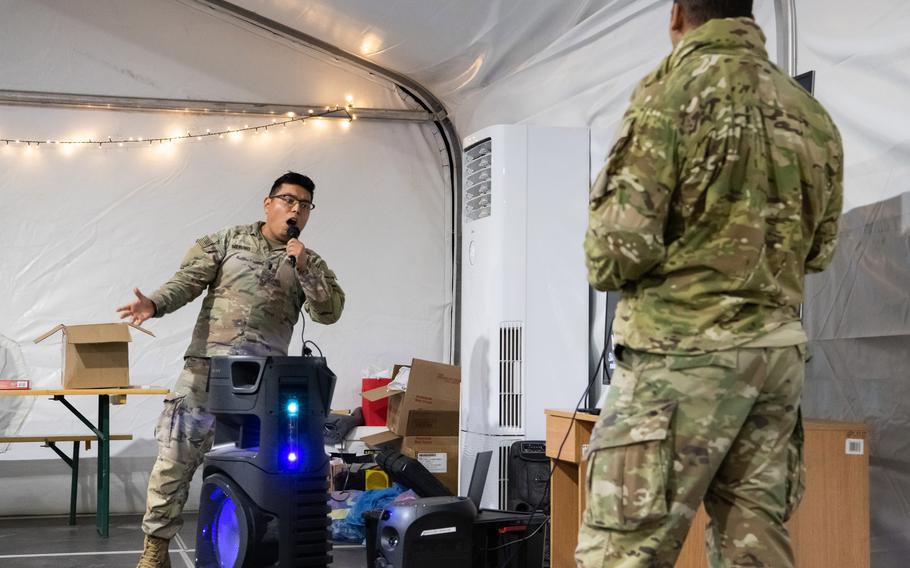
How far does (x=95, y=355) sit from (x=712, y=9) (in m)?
4.49

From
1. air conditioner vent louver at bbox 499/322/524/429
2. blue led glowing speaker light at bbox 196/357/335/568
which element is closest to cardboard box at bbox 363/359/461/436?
air conditioner vent louver at bbox 499/322/524/429

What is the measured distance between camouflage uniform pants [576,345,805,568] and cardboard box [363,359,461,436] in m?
3.94

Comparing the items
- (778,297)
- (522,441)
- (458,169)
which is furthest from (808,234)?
(458,169)

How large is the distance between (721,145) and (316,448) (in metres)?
1.89

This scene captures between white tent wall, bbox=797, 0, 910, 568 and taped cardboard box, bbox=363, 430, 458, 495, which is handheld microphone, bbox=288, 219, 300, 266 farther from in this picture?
taped cardboard box, bbox=363, 430, 458, 495

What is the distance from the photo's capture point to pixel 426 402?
5.82 m

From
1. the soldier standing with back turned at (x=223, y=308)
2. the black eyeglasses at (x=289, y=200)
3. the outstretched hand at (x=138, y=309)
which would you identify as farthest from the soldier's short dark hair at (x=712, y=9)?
the outstretched hand at (x=138, y=309)

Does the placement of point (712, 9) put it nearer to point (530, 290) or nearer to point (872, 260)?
point (872, 260)

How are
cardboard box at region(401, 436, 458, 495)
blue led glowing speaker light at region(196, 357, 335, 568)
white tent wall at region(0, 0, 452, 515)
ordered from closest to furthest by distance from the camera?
blue led glowing speaker light at region(196, 357, 335, 568), cardboard box at region(401, 436, 458, 495), white tent wall at region(0, 0, 452, 515)

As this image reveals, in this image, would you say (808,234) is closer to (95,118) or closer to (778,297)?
(778,297)

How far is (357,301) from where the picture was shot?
22.4ft

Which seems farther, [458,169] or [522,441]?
[458,169]

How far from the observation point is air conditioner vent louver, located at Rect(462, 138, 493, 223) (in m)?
4.88

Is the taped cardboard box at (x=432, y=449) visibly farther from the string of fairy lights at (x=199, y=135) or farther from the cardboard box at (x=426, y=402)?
the string of fairy lights at (x=199, y=135)
